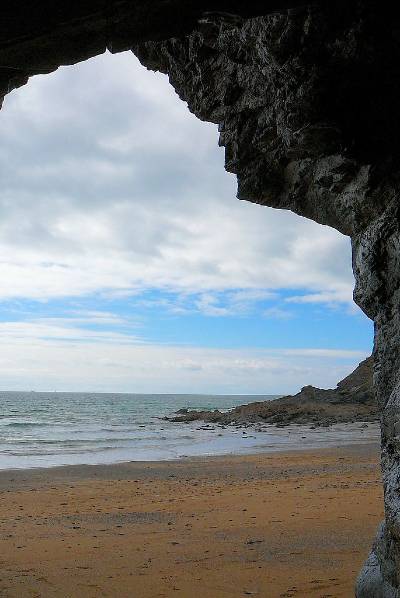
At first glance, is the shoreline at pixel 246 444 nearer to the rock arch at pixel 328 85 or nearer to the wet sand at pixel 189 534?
the wet sand at pixel 189 534

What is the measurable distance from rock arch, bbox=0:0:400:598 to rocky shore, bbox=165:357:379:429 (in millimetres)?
34545

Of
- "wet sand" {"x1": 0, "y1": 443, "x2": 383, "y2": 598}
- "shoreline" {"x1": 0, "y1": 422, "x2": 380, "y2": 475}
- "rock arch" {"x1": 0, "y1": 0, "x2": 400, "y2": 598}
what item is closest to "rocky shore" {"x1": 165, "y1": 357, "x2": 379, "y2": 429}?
"shoreline" {"x1": 0, "y1": 422, "x2": 380, "y2": 475}

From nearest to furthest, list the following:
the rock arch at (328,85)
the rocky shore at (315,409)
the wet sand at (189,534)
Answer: the rock arch at (328,85)
the wet sand at (189,534)
the rocky shore at (315,409)

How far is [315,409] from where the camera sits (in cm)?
4528

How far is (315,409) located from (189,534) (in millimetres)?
38949

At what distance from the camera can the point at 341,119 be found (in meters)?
4.61

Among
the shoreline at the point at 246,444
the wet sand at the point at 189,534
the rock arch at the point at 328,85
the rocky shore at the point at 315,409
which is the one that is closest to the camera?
the rock arch at the point at 328,85

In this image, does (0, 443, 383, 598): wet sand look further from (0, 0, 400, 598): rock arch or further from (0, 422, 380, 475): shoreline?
(0, 422, 380, 475): shoreline

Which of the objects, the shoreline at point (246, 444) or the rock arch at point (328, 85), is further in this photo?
the shoreline at point (246, 444)

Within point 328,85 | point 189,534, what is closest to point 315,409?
point 189,534

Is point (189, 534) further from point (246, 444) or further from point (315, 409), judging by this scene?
point (315, 409)

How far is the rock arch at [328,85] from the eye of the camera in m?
4.07

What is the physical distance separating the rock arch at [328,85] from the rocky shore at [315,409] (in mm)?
34545

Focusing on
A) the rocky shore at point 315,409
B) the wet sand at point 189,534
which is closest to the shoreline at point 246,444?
the rocky shore at point 315,409
